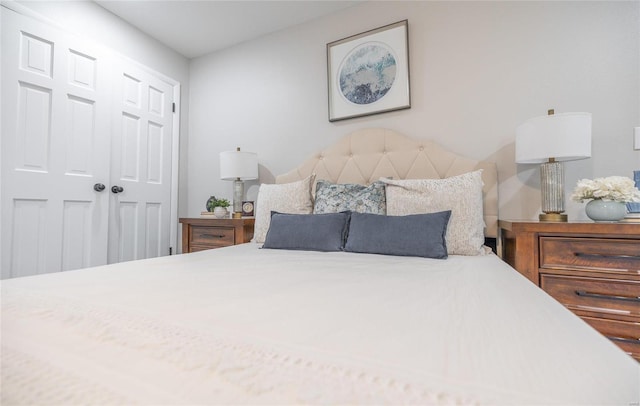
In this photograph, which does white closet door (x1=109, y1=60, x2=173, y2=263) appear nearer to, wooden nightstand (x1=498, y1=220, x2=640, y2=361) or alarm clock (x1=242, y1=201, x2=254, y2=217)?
alarm clock (x1=242, y1=201, x2=254, y2=217)

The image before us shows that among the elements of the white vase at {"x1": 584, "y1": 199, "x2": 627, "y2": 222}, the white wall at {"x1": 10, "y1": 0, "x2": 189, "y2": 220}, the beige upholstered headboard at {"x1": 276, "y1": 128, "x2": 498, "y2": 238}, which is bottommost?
the white vase at {"x1": 584, "y1": 199, "x2": 627, "y2": 222}

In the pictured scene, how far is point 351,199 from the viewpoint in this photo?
1.98 meters

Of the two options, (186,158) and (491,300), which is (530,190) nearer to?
(491,300)

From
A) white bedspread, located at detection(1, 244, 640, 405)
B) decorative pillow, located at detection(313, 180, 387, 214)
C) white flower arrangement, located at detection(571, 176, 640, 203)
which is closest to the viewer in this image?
white bedspread, located at detection(1, 244, 640, 405)

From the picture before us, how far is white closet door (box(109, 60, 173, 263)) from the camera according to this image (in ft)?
8.86

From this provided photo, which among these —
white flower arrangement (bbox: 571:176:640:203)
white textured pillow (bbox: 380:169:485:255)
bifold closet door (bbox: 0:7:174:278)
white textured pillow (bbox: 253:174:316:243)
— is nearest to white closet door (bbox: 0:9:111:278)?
bifold closet door (bbox: 0:7:174:278)

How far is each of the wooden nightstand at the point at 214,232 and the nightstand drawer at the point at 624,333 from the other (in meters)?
2.16

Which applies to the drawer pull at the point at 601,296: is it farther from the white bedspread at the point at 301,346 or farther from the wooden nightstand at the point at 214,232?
the wooden nightstand at the point at 214,232

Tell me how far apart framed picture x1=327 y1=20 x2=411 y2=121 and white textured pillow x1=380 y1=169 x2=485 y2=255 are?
2.68ft

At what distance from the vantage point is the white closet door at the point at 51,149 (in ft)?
6.70

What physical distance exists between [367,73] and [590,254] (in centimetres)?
187

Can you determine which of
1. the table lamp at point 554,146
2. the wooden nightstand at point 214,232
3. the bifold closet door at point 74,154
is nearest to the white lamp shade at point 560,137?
the table lamp at point 554,146

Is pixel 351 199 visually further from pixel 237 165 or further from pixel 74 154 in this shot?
pixel 74 154

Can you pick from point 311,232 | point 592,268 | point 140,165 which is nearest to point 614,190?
point 592,268
